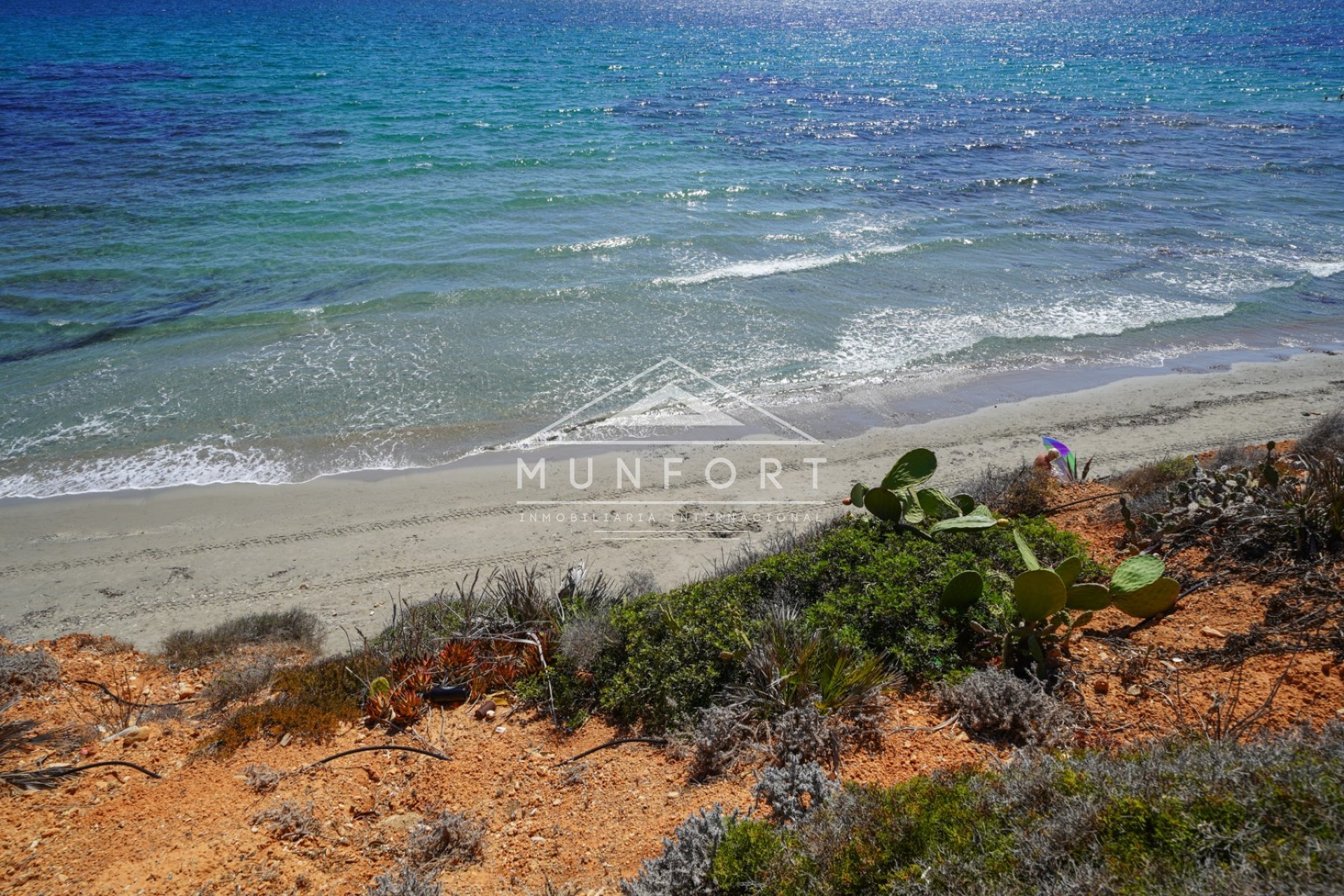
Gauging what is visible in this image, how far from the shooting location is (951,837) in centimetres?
280

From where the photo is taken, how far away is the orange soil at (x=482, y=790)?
359 centimetres

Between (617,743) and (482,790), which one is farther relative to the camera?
(617,743)

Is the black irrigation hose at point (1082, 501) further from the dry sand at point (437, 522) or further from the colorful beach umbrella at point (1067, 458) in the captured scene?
the dry sand at point (437, 522)

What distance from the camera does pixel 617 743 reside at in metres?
4.36

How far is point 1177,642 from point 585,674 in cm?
348

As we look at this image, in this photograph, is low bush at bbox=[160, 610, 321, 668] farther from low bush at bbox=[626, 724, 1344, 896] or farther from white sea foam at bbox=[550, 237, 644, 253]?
white sea foam at bbox=[550, 237, 644, 253]

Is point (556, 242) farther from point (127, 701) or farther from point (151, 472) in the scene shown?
point (127, 701)

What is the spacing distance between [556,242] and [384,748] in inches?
496

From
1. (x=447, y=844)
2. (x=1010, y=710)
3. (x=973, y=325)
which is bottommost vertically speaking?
(x=447, y=844)

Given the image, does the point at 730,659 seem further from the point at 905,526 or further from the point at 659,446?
the point at 659,446

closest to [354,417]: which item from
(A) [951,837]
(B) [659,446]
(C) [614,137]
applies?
(B) [659,446]

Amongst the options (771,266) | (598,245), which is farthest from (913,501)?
(598,245)

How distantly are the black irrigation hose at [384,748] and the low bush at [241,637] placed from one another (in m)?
1.87

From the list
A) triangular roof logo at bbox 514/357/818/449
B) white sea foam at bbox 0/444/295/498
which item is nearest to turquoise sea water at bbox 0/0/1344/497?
white sea foam at bbox 0/444/295/498
